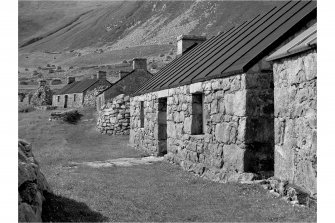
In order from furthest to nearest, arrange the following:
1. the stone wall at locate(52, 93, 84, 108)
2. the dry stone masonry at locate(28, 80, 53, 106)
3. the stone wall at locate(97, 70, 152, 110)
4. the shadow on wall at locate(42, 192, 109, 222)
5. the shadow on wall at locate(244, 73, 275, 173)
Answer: the dry stone masonry at locate(28, 80, 53, 106)
the stone wall at locate(52, 93, 84, 108)
the stone wall at locate(97, 70, 152, 110)
the shadow on wall at locate(244, 73, 275, 173)
the shadow on wall at locate(42, 192, 109, 222)

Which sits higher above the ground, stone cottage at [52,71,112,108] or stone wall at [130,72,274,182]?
stone cottage at [52,71,112,108]

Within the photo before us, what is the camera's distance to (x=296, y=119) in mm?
6754

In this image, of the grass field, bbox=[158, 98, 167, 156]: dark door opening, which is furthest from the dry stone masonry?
the grass field

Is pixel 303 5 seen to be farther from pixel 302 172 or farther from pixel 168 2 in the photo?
pixel 168 2

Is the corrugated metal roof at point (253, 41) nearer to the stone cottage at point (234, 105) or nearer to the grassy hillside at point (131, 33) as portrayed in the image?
the stone cottage at point (234, 105)

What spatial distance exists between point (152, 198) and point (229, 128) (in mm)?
2465

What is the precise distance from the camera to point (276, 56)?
7234mm

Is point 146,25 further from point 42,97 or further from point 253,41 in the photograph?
point 253,41

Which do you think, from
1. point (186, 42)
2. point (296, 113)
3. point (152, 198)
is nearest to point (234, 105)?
point (296, 113)

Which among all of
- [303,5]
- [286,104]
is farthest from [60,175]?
[303,5]

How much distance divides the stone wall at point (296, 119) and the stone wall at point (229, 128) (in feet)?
1.82

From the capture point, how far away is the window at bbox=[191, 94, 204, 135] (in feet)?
34.8

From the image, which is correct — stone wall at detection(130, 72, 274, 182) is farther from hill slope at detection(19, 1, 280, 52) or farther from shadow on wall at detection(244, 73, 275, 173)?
hill slope at detection(19, 1, 280, 52)

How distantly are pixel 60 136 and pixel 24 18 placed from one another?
586 ft
